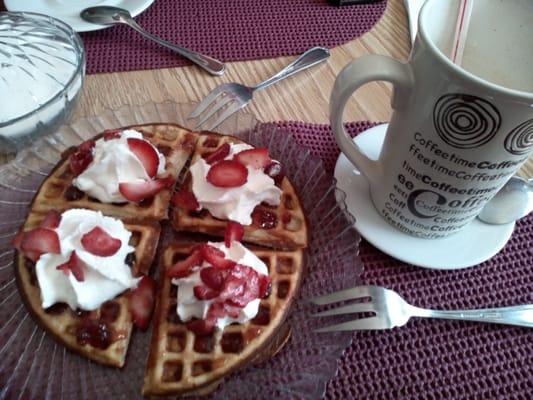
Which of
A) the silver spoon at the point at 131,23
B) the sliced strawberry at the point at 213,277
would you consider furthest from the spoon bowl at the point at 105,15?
the sliced strawberry at the point at 213,277

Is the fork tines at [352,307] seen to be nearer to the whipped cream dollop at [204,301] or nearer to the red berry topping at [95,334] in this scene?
the whipped cream dollop at [204,301]

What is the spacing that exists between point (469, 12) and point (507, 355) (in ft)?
1.91

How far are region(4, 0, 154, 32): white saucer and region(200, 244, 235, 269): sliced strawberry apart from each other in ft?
2.68

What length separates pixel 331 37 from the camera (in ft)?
4.32

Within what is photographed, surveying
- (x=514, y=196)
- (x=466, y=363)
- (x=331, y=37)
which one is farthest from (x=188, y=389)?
(x=331, y=37)

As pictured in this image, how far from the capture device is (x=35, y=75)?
3.63 ft

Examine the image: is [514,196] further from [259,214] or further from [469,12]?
[259,214]

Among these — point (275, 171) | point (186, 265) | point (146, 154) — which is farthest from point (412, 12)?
point (186, 265)

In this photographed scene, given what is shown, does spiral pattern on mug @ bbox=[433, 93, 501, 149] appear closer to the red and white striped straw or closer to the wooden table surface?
the red and white striped straw

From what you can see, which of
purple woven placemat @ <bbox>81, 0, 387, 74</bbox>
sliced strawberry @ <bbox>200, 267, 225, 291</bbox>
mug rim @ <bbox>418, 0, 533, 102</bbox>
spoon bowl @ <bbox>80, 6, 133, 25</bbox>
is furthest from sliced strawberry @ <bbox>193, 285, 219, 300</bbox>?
spoon bowl @ <bbox>80, 6, 133, 25</bbox>

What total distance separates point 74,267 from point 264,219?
0.35 meters

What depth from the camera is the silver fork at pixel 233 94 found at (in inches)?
43.0

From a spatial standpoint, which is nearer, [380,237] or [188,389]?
[188,389]

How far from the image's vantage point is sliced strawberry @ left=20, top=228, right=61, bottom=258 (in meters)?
0.81
